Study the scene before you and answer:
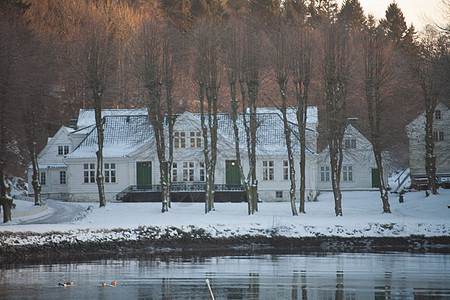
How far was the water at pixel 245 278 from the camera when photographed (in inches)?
606

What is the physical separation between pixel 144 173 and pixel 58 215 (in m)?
11.9

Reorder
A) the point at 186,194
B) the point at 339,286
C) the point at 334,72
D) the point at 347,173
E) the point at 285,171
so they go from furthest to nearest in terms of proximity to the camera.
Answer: the point at 347,173 → the point at 285,171 → the point at 186,194 → the point at 334,72 → the point at 339,286

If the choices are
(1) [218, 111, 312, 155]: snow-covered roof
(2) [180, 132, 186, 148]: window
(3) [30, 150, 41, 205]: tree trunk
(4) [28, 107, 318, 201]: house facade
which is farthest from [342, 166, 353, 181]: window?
(3) [30, 150, 41, 205]: tree trunk

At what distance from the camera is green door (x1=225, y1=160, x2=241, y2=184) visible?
4709 cm

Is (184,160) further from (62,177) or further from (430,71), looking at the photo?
(430,71)

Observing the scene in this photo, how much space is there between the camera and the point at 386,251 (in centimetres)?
2595

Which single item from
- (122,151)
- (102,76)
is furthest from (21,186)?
(102,76)

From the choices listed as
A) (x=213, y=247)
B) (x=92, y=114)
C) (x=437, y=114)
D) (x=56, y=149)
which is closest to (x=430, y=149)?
(x=437, y=114)

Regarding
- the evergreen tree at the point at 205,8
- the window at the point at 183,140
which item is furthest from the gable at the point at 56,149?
the evergreen tree at the point at 205,8

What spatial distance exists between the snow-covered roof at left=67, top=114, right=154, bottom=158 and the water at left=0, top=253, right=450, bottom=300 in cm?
2540

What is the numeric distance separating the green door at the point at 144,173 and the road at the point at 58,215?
21.7 ft

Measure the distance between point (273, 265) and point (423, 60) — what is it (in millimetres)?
24465

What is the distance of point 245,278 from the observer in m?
18.1

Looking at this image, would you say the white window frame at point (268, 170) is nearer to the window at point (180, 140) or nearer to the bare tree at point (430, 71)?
the window at point (180, 140)
